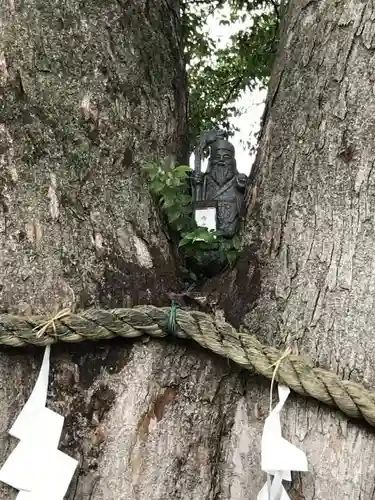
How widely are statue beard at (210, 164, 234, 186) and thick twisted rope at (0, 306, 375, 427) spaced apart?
0.44m

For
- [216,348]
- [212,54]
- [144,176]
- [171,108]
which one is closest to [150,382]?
[216,348]

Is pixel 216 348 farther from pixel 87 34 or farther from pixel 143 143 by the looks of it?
pixel 87 34

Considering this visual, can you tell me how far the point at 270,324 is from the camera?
1019 millimetres

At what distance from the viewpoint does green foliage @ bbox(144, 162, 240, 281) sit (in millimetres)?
1143

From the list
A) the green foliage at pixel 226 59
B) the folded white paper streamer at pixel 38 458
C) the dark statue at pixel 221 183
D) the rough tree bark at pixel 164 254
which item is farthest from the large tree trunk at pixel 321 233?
the green foliage at pixel 226 59

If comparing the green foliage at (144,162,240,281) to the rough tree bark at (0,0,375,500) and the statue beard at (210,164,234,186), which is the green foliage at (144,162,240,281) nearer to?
the rough tree bark at (0,0,375,500)

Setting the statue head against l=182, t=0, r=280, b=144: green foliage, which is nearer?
the statue head

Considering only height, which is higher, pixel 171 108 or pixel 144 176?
pixel 171 108

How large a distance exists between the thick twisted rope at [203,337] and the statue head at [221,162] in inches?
17.6

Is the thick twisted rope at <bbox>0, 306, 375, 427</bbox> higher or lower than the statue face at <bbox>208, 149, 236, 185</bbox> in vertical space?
lower

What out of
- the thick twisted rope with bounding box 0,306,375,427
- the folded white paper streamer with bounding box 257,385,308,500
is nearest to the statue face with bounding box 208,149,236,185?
the thick twisted rope with bounding box 0,306,375,427

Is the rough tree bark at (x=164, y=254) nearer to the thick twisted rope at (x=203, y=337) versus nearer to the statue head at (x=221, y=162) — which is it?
the thick twisted rope at (x=203, y=337)

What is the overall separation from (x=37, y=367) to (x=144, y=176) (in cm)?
40

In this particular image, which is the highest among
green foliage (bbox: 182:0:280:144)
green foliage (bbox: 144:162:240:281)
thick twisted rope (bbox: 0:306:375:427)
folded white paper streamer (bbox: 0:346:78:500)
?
green foliage (bbox: 182:0:280:144)
